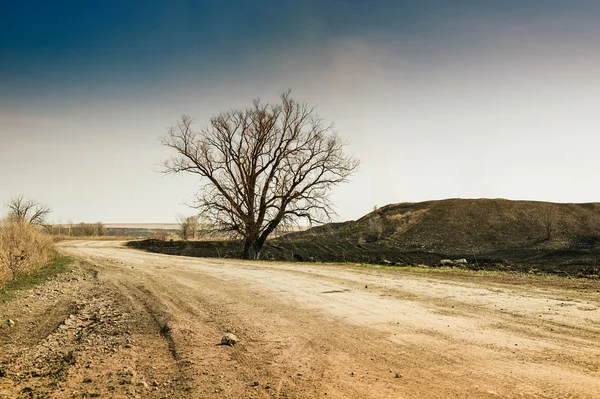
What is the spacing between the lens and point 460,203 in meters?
60.9

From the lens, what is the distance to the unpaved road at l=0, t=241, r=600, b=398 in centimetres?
450

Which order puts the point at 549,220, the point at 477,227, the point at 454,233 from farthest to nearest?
the point at 477,227 → the point at 454,233 → the point at 549,220

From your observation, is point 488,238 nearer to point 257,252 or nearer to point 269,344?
point 257,252

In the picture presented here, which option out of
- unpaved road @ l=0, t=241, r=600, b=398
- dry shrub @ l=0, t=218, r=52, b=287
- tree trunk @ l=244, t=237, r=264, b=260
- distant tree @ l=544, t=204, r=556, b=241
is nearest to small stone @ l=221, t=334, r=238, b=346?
unpaved road @ l=0, t=241, r=600, b=398

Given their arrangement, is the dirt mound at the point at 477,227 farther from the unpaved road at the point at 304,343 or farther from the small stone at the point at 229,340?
the small stone at the point at 229,340

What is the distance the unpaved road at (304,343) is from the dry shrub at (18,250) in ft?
11.2

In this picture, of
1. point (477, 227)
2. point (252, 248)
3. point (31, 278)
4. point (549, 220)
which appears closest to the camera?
point (31, 278)

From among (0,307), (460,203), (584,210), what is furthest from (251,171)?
Answer: (584,210)

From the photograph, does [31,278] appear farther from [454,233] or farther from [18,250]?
[454,233]

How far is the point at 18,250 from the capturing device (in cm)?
1478

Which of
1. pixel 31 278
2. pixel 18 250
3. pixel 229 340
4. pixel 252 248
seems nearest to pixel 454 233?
pixel 252 248

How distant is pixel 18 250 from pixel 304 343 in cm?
1354

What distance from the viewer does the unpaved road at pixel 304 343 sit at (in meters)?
4.50

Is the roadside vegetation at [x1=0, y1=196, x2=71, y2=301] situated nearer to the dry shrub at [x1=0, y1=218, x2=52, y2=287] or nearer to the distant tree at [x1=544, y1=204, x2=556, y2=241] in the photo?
the dry shrub at [x1=0, y1=218, x2=52, y2=287]
